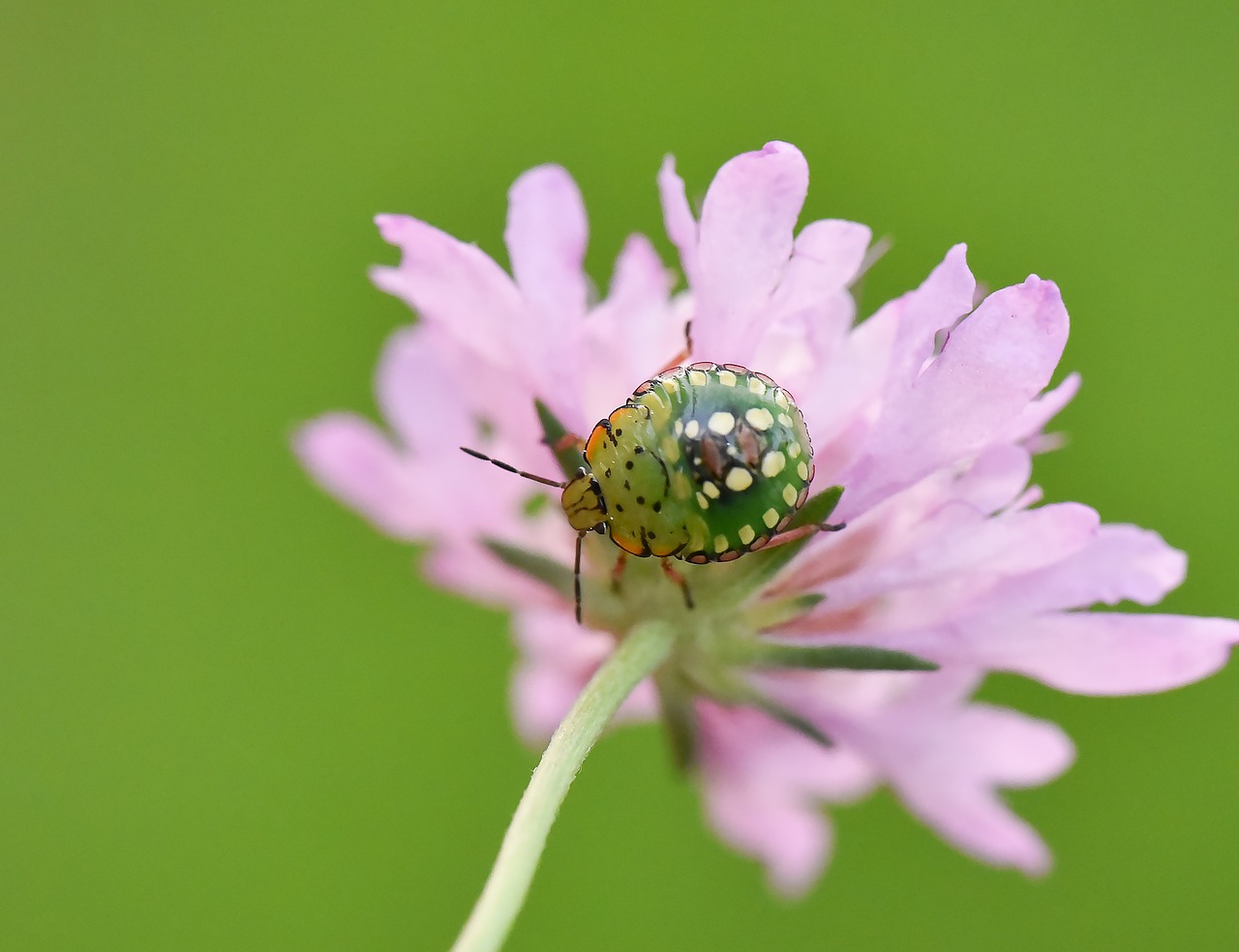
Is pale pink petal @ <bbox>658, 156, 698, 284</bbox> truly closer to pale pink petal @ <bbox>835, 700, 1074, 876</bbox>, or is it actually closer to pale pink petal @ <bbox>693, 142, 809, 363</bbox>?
pale pink petal @ <bbox>693, 142, 809, 363</bbox>

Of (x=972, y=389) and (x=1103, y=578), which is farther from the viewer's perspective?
(x=1103, y=578)

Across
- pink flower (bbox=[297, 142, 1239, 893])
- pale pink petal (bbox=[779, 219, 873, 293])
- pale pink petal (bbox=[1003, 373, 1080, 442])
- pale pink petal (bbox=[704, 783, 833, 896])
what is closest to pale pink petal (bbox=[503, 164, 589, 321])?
pink flower (bbox=[297, 142, 1239, 893])

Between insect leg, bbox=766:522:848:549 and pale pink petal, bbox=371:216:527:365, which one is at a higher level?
pale pink petal, bbox=371:216:527:365

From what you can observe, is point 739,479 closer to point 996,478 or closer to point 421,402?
point 996,478

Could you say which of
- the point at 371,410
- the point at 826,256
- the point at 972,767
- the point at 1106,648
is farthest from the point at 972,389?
the point at 371,410

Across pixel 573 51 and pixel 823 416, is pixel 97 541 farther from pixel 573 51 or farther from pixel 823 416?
pixel 823 416
